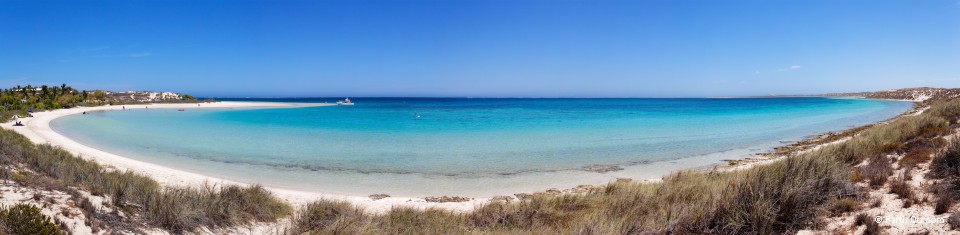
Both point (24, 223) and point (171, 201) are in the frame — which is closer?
point (24, 223)

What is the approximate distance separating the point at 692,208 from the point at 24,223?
281 inches

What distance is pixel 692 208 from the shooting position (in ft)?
18.0

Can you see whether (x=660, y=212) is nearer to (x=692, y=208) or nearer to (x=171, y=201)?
(x=692, y=208)

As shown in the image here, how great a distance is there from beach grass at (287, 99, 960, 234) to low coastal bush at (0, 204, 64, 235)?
2.24 metres

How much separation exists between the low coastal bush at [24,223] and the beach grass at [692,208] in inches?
88.1

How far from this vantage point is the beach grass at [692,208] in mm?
4988

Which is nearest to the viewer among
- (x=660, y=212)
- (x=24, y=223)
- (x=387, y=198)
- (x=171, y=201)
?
(x=24, y=223)

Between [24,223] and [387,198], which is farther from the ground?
[24,223]

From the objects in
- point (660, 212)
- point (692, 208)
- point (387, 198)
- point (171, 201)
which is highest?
→ point (171, 201)

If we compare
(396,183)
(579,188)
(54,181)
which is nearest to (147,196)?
(54,181)

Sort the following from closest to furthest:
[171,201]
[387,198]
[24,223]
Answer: [24,223] < [171,201] < [387,198]

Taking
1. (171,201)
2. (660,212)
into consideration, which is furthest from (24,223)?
(660,212)

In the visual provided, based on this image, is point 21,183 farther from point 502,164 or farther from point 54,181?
point 502,164

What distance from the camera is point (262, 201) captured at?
7035 mm
